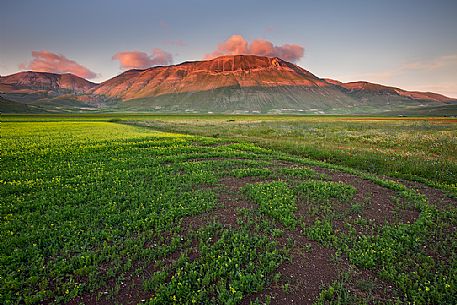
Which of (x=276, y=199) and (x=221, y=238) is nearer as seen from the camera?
(x=221, y=238)

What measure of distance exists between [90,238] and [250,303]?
252 inches

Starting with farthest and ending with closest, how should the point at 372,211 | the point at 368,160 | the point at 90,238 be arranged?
the point at 368,160
the point at 372,211
the point at 90,238

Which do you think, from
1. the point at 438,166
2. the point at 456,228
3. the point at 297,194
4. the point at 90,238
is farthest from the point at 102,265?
the point at 438,166

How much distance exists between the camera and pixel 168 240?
9102mm

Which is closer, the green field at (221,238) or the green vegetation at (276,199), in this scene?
Result: the green field at (221,238)

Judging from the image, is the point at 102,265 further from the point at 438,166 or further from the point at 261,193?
the point at 438,166

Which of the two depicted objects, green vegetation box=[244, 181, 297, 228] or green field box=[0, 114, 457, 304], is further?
green vegetation box=[244, 181, 297, 228]

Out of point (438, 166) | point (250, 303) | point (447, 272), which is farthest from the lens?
point (438, 166)

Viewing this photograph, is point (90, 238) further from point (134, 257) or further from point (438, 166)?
point (438, 166)

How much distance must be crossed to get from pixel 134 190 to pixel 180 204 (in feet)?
11.8

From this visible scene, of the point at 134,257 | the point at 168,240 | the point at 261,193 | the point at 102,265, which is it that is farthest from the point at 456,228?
the point at 102,265

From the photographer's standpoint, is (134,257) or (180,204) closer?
(134,257)

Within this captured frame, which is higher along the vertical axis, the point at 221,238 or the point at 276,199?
the point at 276,199

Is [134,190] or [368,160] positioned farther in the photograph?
[368,160]
